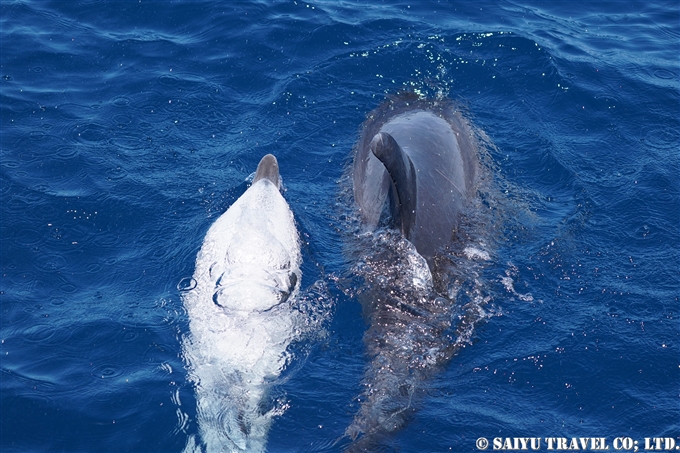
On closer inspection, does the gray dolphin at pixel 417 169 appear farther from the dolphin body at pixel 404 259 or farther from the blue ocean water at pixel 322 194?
the blue ocean water at pixel 322 194

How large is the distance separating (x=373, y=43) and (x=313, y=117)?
11.3 feet

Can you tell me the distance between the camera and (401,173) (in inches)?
416

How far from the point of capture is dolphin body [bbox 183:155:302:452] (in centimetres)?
896

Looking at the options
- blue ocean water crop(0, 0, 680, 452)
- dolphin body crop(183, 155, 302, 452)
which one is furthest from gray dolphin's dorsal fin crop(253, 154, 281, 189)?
blue ocean water crop(0, 0, 680, 452)

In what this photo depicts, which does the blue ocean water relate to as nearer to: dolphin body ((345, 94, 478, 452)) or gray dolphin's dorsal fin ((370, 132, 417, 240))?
dolphin body ((345, 94, 478, 452))

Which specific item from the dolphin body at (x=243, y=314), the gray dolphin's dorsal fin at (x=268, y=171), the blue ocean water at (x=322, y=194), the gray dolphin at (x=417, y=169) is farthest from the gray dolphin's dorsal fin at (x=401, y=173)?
the gray dolphin's dorsal fin at (x=268, y=171)

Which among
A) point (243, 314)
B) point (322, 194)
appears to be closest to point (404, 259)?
point (243, 314)

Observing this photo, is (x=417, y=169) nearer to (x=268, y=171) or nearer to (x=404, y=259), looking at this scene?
(x=404, y=259)

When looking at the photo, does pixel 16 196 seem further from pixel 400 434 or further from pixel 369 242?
pixel 400 434

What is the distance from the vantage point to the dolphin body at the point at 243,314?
8.96m

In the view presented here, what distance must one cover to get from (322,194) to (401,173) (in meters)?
3.02

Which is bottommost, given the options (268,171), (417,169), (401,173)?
(268,171)

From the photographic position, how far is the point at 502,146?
14867 millimetres

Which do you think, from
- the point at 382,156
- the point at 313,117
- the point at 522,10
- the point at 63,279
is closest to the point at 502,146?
the point at 313,117
